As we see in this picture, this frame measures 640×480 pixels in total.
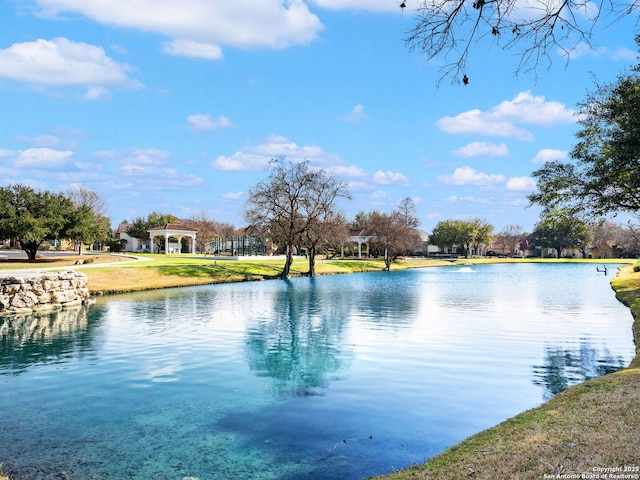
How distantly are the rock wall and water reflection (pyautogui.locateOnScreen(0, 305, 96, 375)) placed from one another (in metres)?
1.66

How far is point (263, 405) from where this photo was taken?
33.5ft

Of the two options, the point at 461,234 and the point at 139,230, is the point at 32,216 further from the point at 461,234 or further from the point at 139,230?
the point at 461,234

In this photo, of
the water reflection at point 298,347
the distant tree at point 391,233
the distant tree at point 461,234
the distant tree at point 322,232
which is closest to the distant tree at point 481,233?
the distant tree at point 461,234

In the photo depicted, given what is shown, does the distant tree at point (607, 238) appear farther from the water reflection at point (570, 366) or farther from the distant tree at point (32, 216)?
the water reflection at point (570, 366)

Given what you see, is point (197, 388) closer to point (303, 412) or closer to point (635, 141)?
point (303, 412)

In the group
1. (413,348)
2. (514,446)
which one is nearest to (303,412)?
(514,446)

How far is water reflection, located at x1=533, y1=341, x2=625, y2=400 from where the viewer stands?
11.4 m

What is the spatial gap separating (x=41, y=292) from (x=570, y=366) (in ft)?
85.7

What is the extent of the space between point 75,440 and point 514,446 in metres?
6.88

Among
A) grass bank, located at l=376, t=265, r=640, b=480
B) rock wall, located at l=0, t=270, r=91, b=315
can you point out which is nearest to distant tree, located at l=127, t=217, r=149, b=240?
rock wall, located at l=0, t=270, r=91, b=315

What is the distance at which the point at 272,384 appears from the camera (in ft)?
38.9

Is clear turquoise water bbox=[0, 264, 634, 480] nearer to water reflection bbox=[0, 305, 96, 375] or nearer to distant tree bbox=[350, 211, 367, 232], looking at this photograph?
water reflection bbox=[0, 305, 96, 375]

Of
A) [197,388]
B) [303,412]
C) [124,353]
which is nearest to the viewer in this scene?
[303,412]

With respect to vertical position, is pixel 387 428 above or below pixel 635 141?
below
